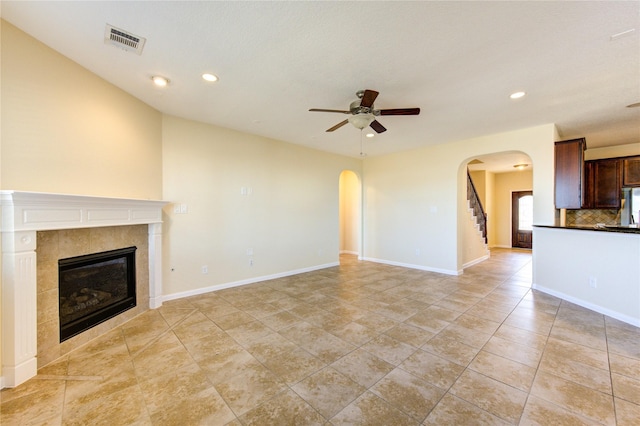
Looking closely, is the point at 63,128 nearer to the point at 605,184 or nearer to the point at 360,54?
the point at 360,54

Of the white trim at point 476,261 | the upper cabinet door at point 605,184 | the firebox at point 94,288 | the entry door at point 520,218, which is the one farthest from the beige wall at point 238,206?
the entry door at point 520,218

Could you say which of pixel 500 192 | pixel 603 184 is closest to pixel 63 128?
pixel 603 184

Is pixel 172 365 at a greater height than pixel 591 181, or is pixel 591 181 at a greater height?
pixel 591 181

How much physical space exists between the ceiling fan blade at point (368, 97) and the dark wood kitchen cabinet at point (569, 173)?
3.65 metres

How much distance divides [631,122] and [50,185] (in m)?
7.92

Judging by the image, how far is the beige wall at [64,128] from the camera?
2.04m

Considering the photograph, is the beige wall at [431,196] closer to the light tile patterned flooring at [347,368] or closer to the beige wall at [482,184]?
the light tile patterned flooring at [347,368]

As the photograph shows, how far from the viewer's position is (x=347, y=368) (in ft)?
7.05

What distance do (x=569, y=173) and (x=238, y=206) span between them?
5.57 m

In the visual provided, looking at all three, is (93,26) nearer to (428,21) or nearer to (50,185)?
(50,185)

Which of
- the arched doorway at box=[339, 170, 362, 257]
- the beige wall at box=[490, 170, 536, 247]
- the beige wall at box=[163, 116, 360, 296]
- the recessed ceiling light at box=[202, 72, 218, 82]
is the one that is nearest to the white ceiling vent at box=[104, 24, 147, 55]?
the recessed ceiling light at box=[202, 72, 218, 82]

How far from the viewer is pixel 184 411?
5.53 feet

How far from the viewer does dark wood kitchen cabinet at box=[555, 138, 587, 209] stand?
3.93m

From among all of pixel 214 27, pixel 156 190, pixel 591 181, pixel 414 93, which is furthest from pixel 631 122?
pixel 156 190
